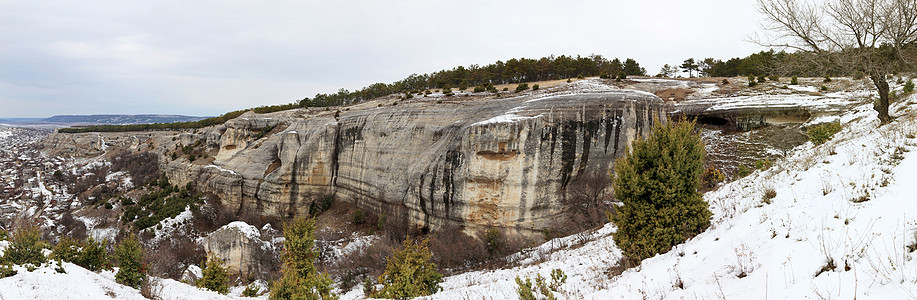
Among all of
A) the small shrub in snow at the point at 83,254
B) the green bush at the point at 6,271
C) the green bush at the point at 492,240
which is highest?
the green bush at the point at 6,271

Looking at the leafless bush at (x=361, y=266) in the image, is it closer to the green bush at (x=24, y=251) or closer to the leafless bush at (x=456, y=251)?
the leafless bush at (x=456, y=251)

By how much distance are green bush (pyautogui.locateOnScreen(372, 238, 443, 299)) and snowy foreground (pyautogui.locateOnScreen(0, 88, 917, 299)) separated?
1.25 meters

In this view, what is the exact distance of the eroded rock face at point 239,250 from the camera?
21.0m

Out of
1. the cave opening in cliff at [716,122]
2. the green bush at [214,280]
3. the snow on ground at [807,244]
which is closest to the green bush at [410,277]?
the snow on ground at [807,244]

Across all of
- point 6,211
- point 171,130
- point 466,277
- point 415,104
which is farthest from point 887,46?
point 171,130

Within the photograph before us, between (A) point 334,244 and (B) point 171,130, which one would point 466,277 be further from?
(B) point 171,130

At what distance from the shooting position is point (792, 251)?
4.59m

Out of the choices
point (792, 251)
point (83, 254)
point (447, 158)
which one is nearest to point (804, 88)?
point (447, 158)

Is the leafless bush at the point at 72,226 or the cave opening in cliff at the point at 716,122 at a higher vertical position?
the cave opening in cliff at the point at 716,122

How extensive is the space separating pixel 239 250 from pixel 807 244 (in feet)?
79.3

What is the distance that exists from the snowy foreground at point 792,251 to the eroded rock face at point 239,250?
1126cm

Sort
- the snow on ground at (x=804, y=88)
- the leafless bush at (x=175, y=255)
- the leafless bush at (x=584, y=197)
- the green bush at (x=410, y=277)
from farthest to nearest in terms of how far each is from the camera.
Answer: the snow on ground at (x=804, y=88)
the leafless bush at (x=175, y=255)
the leafless bush at (x=584, y=197)
the green bush at (x=410, y=277)

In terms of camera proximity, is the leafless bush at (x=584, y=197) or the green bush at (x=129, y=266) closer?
the green bush at (x=129, y=266)

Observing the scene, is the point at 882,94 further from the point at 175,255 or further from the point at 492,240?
the point at 175,255
